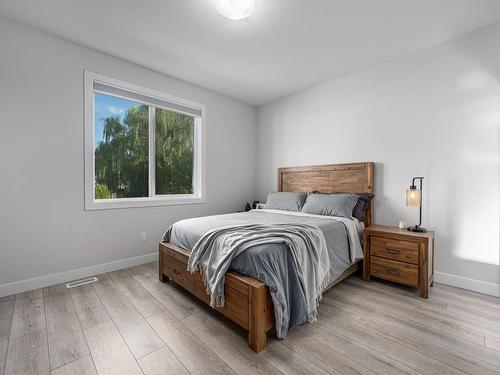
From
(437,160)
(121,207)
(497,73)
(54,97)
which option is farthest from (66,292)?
(497,73)

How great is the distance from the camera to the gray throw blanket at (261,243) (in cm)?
172

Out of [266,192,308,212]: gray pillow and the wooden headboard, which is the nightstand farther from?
[266,192,308,212]: gray pillow

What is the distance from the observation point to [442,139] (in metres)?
2.58

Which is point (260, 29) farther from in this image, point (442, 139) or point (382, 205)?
point (382, 205)

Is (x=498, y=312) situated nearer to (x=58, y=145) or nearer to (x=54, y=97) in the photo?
(x=58, y=145)

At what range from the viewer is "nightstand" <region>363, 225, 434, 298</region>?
89.3 inches

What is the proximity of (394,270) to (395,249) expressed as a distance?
218 mm

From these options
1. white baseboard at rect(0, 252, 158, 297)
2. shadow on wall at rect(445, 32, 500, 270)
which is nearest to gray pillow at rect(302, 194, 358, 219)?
shadow on wall at rect(445, 32, 500, 270)

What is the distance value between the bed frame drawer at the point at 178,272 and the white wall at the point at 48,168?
904 mm

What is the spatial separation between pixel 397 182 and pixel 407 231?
2.18 feet

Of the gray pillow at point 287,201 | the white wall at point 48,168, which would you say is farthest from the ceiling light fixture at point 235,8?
Answer: the gray pillow at point 287,201

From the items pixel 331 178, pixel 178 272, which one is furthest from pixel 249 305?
pixel 331 178

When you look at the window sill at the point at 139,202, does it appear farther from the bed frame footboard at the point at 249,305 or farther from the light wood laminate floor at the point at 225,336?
the bed frame footboard at the point at 249,305

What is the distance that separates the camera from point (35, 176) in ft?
7.86
